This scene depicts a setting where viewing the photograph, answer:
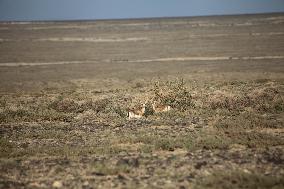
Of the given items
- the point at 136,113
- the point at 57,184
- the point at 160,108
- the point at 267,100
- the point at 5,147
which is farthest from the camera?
the point at 267,100

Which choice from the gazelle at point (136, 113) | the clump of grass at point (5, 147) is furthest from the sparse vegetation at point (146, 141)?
the gazelle at point (136, 113)

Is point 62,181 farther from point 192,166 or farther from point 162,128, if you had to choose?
point 162,128

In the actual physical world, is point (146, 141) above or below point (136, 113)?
below

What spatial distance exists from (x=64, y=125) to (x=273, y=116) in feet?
24.2

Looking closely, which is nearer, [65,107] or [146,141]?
[146,141]

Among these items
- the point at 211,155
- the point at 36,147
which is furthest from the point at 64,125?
the point at 211,155

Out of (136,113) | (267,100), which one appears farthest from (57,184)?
(267,100)

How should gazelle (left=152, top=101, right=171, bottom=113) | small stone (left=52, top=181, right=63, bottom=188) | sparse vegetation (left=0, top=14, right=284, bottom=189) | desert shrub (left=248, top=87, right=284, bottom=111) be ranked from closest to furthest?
small stone (left=52, top=181, right=63, bottom=188), sparse vegetation (left=0, top=14, right=284, bottom=189), desert shrub (left=248, top=87, right=284, bottom=111), gazelle (left=152, top=101, right=171, bottom=113)

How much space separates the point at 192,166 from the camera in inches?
371

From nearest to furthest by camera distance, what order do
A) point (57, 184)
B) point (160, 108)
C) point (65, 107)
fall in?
point (57, 184) < point (160, 108) < point (65, 107)

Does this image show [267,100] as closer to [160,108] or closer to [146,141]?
[160,108]

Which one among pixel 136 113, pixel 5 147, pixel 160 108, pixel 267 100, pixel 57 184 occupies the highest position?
pixel 267 100

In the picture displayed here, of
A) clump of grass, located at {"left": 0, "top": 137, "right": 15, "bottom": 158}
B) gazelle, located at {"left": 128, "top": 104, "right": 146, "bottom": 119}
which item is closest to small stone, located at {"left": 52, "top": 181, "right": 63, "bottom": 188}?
clump of grass, located at {"left": 0, "top": 137, "right": 15, "bottom": 158}

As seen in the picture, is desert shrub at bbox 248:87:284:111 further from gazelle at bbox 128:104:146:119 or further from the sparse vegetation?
gazelle at bbox 128:104:146:119
